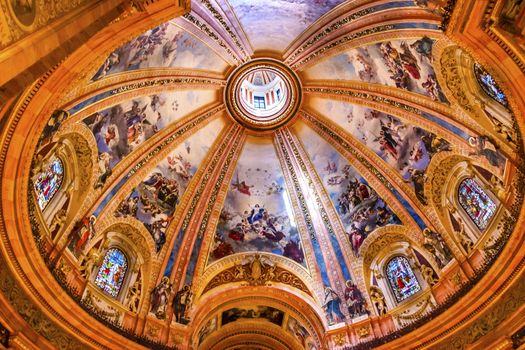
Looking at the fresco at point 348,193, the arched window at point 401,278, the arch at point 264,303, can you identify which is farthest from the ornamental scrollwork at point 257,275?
the arched window at point 401,278

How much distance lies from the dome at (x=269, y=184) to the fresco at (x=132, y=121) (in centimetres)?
7

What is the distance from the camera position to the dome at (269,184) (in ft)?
38.9

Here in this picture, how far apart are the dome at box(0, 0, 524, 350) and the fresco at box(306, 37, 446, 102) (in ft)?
0.20

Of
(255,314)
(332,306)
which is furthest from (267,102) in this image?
(332,306)

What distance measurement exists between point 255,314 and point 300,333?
1.92 meters

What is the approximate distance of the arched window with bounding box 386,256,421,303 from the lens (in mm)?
15406

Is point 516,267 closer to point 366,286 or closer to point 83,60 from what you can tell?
point 366,286

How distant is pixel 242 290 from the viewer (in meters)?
17.3

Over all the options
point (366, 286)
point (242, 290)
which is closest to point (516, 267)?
point (366, 286)

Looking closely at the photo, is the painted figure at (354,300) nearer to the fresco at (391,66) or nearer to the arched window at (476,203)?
the arched window at (476,203)

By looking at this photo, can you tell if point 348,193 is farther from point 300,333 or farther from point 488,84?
point 488,84

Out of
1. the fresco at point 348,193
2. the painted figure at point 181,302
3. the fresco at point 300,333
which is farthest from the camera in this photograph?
the fresco at point 348,193

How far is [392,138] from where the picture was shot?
1703 cm

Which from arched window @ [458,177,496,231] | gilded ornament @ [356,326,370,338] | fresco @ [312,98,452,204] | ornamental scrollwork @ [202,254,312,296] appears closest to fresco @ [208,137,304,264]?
ornamental scrollwork @ [202,254,312,296]
